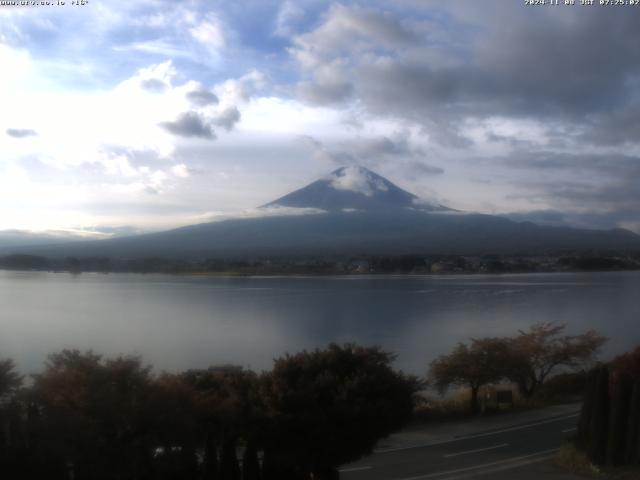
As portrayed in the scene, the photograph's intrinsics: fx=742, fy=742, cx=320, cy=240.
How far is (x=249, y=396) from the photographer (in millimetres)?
7543

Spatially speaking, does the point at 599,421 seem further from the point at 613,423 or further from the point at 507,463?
the point at 507,463

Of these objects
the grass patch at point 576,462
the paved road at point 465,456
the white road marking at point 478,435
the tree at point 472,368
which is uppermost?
the tree at point 472,368

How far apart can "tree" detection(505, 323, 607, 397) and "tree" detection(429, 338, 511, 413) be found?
31cm

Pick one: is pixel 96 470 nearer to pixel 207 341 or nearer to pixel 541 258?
pixel 207 341

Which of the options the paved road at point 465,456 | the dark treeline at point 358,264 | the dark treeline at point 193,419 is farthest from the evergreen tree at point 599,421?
the dark treeline at point 358,264

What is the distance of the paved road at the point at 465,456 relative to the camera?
8273 mm

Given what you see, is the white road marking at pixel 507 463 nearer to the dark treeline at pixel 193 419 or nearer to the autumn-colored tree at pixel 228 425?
the dark treeline at pixel 193 419

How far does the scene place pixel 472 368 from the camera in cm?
1294

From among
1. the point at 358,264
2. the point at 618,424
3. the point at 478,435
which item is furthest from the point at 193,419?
the point at 358,264

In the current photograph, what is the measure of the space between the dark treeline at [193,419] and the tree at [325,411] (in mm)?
11

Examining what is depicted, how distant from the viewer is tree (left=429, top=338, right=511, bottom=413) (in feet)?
42.4

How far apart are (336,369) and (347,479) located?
50.5 inches

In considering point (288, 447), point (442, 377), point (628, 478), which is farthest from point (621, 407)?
point (442, 377)

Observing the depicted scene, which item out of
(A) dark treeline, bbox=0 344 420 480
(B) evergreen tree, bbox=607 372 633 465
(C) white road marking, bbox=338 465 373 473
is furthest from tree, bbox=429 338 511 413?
(A) dark treeline, bbox=0 344 420 480
